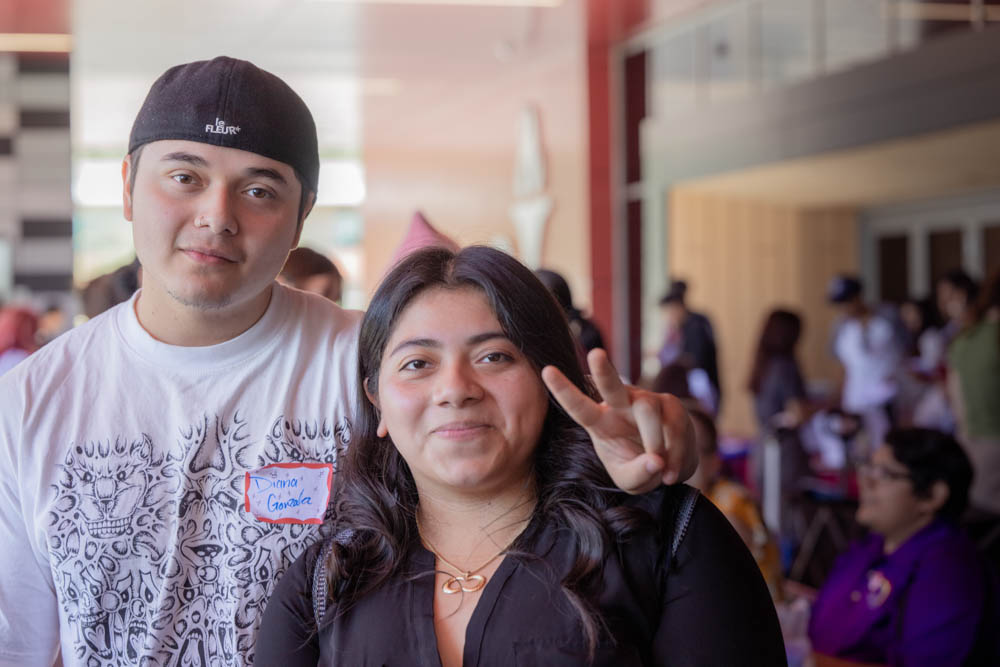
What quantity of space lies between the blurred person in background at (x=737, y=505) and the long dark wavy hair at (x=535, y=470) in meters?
1.47

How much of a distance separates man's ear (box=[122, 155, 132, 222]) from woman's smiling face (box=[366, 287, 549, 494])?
442 millimetres

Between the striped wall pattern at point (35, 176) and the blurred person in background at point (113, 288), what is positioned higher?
the striped wall pattern at point (35, 176)

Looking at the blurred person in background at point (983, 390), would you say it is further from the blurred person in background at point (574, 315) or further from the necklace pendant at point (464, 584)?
the necklace pendant at point (464, 584)

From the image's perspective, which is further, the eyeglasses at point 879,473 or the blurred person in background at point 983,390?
the blurred person in background at point 983,390

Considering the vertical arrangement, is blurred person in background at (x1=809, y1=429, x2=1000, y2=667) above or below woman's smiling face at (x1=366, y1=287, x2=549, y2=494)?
below

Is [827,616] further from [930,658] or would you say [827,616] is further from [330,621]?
[330,621]

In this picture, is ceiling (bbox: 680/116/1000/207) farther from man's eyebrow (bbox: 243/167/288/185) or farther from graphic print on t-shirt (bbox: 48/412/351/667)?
graphic print on t-shirt (bbox: 48/412/351/667)

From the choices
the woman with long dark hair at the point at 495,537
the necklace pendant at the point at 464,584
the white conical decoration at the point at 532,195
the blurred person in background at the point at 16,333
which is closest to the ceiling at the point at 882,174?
the white conical decoration at the point at 532,195

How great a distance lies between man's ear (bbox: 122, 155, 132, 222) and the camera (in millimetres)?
1474

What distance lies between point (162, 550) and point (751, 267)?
1215 cm

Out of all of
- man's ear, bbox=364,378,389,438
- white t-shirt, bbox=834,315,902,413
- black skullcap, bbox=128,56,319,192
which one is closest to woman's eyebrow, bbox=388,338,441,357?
man's ear, bbox=364,378,389,438

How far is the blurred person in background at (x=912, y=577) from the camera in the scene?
8.67ft

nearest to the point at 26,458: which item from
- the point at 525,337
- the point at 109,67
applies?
the point at 525,337

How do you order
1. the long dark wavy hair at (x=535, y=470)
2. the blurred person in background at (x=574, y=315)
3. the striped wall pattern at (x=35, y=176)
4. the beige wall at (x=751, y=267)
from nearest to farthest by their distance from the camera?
1. the long dark wavy hair at (x=535, y=470)
2. the blurred person in background at (x=574, y=315)
3. the striped wall pattern at (x=35, y=176)
4. the beige wall at (x=751, y=267)
